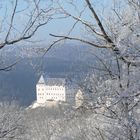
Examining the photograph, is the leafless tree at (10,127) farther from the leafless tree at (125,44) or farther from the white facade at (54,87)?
the leafless tree at (125,44)

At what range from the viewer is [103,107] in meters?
8.48

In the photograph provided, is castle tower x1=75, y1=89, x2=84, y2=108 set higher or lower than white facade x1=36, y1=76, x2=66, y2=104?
higher

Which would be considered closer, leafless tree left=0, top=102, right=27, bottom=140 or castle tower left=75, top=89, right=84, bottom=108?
castle tower left=75, top=89, right=84, bottom=108

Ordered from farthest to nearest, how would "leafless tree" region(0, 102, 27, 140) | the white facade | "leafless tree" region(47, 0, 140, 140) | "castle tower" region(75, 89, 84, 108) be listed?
1. "leafless tree" region(0, 102, 27, 140)
2. the white facade
3. "castle tower" region(75, 89, 84, 108)
4. "leafless tree" region(47, 0, 140, 140)

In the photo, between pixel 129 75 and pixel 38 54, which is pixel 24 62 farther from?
pixel 129 75

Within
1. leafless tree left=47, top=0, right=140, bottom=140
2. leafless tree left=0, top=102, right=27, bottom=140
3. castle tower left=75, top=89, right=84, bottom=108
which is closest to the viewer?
leafless tree left=47, top=0, right=140, bottom=140

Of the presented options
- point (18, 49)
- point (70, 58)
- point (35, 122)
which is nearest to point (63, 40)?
point (18, 49)

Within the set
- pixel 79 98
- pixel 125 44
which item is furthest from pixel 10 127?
pixel 125 44

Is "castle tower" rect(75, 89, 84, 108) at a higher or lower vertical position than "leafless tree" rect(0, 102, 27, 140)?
higher

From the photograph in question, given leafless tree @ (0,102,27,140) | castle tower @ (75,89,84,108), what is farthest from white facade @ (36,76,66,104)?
leafless tree @ (0,102,27,140)

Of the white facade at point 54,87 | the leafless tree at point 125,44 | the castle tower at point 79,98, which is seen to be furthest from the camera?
the white facade at point 54,87

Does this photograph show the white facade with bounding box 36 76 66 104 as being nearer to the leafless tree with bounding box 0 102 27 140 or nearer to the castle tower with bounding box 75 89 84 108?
the castle tower with bounding box 75 89 84 108

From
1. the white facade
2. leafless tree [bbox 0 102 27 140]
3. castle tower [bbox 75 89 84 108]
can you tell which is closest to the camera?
castle tower [bbox 75 89 84 108]

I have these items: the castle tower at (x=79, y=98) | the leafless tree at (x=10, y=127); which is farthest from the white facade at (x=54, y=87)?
the leafless tree at (x=10, y=127)
